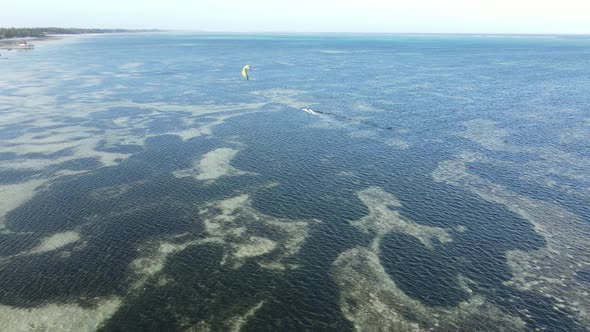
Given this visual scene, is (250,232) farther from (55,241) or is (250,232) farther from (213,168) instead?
(55,241)

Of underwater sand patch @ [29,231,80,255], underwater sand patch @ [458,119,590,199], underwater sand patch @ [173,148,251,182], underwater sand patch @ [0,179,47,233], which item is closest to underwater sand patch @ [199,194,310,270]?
underwater sand patch @ [173,148,251,182]

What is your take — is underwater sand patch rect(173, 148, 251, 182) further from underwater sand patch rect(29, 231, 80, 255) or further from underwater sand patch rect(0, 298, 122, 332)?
underwater sand patch rect(0, 298, 122, 332)

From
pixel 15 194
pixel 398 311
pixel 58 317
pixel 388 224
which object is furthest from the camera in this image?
pixel 15 194

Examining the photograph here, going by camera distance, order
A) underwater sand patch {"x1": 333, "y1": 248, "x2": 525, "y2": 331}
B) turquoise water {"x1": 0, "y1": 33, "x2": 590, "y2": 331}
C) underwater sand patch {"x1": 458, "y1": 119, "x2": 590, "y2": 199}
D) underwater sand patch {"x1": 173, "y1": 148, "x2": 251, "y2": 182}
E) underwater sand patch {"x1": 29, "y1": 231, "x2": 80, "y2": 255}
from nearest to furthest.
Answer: underwater sand patch {"x1": 333, "y1": 248, "x2": 525, "y2": 331}, turquoise water {"x1": 0, "y1": 33, "x2": 590, "y2": 331}, underwater sand patch {"x1": 29, "y1": 231, "x2": 80, "y2": 255}, underwater sand patch {"x1": 458, "y1": 119, "x2": 590, "y2": 199}, underwater sand patch {"x1": 173, "y1": 148, "x2": 251, "y2": 182}

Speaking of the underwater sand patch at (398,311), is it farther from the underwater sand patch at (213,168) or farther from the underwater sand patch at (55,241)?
the underwater sand patch at (55,241)

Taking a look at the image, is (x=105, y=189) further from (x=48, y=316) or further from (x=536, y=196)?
(x=536, y=196)

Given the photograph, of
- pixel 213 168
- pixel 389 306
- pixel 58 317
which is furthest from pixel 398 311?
pixel 213 168

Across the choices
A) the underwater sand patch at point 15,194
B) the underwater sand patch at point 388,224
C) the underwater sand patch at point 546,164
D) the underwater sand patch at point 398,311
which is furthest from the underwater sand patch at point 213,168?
the underwater sand patch at point 546,164

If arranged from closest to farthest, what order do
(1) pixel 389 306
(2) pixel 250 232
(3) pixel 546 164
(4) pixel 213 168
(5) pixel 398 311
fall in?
1. (5) pixel 398 311
2. (1) pixel 389 306
3. (2) pixel 250 232
4. (3) pixel 546 164
5. (4) pixel 213 168

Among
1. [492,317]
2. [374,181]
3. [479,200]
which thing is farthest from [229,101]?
[492,317]
